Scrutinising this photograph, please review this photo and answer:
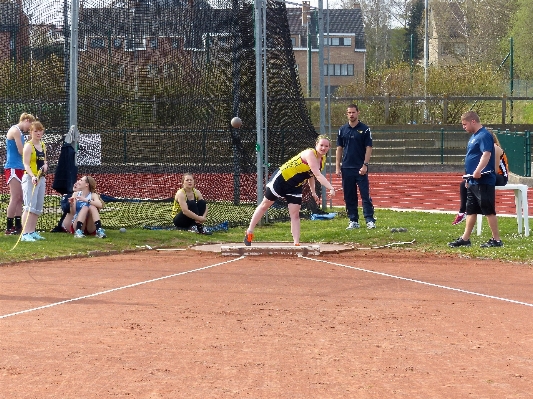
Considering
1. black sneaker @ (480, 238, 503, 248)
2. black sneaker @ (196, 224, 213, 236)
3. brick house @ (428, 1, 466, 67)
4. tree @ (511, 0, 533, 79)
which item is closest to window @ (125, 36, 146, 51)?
black sneaker @ (196, 224, 213, 236)

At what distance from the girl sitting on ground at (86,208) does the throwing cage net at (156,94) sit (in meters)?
0.28

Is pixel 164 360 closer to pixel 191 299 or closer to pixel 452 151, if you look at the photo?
pixel 191 299

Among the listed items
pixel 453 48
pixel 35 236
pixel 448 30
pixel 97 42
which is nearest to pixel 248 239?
pixel 35 236

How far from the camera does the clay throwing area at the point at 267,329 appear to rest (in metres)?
6.21

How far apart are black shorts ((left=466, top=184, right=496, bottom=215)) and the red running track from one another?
22.0 feet

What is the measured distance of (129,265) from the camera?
12.3 meters

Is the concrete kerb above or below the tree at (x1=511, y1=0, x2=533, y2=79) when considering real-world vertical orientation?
below

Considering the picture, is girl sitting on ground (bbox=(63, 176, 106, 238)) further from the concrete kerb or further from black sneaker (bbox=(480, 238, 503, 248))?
black sneaker (bbox=(480, 238, 503, 248))

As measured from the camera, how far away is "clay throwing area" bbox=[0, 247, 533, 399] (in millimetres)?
6207

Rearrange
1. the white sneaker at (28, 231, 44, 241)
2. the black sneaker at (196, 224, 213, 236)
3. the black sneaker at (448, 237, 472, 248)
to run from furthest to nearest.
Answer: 1. the black sneaker at (196, 224, 213, 236)
2. the white sneaker at (28, 231, 44, 241)
3. the black sneaker at (448, 237, 472, 248)

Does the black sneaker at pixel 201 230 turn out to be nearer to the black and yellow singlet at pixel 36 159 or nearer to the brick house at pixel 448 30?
the black and yellow singlet at pixel 36 159

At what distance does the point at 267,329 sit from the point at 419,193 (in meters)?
19.8

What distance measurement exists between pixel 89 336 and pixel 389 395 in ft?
8.82

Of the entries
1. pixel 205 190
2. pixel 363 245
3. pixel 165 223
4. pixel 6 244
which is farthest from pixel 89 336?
pixel 205 190
